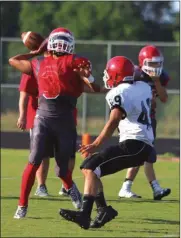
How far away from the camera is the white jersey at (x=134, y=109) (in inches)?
348

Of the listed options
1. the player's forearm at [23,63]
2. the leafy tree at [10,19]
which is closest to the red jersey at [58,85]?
the player's forearm at [23,63]

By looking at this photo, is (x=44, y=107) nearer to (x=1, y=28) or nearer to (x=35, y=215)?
(x=35, y=215)

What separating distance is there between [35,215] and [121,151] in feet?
4.69

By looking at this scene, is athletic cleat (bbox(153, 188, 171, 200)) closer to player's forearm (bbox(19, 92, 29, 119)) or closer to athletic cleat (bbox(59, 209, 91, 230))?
player's forearm (bbox(19, 92, 29, 119))

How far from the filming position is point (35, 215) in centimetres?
979

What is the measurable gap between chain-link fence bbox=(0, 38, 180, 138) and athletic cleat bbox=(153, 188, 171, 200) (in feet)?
40.2

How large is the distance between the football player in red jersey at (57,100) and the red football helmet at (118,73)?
0.31m

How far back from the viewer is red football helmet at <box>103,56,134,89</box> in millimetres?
9094

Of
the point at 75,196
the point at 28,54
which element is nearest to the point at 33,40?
the point at 28,54

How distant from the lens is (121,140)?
9.05 metres

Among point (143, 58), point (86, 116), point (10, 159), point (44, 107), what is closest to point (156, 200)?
point (143, 58)

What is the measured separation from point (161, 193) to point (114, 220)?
6.29 feet

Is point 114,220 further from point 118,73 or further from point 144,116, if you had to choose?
point 118,73

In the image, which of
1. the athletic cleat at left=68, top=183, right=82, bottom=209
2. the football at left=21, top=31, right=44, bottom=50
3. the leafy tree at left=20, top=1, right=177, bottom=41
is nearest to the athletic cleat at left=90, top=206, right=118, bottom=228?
the athletic cleat at left=68, top=183, right=82, bottom=209
